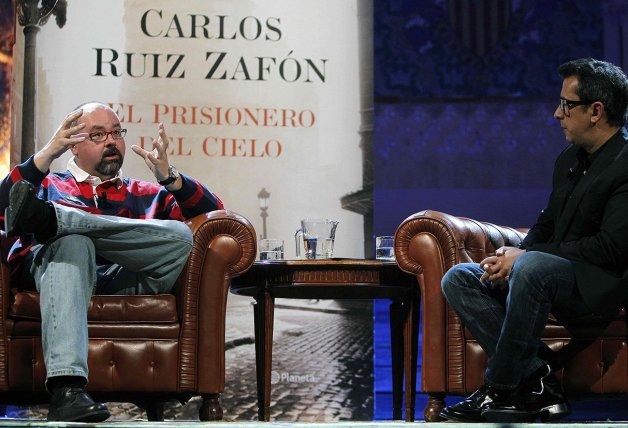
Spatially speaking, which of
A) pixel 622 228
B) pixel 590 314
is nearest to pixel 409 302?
pixel 590 314

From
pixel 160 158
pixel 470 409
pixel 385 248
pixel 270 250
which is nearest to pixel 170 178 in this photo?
pixel 160 158

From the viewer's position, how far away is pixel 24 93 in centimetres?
494

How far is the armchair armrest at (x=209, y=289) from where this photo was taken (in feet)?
10.5

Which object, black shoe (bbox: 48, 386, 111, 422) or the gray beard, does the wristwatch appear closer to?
the gray beard

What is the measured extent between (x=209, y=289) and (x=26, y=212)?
2.47ft

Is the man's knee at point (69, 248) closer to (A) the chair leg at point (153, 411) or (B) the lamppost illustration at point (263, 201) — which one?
(A) the chair leg at point (153, 411)

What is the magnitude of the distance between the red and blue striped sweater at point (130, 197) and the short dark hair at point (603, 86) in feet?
4.81

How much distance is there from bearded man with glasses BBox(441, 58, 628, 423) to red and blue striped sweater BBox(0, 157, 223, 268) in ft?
3.58

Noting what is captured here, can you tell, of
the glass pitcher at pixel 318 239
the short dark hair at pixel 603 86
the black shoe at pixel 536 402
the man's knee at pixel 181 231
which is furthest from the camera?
the glass pitcher at pixel 318 239

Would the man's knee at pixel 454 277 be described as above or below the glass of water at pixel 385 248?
below

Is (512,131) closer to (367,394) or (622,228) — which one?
(367,394)

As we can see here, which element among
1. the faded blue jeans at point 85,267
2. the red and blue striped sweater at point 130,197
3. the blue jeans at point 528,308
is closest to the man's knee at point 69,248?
the faded blue jeans at point 85,267

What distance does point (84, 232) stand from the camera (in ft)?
9.55

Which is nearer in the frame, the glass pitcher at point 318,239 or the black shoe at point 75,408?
the black shoe at point 75,408
